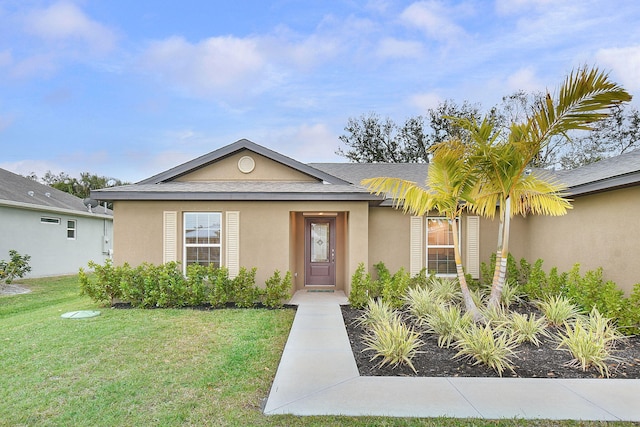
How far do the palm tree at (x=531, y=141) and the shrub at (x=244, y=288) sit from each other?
5103 mm

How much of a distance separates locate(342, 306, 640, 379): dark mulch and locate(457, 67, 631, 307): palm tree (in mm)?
1578

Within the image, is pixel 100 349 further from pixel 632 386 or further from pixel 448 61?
pixel 448 61

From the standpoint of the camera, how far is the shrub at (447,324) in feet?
18.4

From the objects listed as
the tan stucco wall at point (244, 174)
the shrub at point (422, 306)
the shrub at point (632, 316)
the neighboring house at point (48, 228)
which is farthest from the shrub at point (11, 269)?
the shrub at point (632, 316)

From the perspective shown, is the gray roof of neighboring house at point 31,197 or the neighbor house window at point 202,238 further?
the gray roof of neighboring house at point 31,197

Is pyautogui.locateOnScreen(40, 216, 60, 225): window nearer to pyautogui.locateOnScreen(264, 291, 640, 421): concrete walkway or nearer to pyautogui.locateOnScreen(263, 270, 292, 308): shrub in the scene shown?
pyautogui.locateOnScreen(263, 270, 292, 308): shrub

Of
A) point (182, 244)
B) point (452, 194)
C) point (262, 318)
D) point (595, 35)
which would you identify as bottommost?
point (262, 318)

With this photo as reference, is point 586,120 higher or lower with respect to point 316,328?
higher

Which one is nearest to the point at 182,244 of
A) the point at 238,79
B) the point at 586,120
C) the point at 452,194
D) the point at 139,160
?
the point at 452,194

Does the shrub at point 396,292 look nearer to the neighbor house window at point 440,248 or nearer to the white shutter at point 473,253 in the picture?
the neighbor house window at point 440,248

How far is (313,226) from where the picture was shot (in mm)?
11398

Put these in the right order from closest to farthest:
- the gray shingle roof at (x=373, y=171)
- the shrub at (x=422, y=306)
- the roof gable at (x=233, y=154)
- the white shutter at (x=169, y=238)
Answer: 1. the shrub at (x=422, y=306)
2. the white shutter at (x=169, y=238)
3. the roof gable at (x=233, y=154)
4. the gray shingle roof at (x=373, y=171)

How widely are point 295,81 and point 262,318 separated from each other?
35.5 ft

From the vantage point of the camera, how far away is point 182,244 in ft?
29.3
